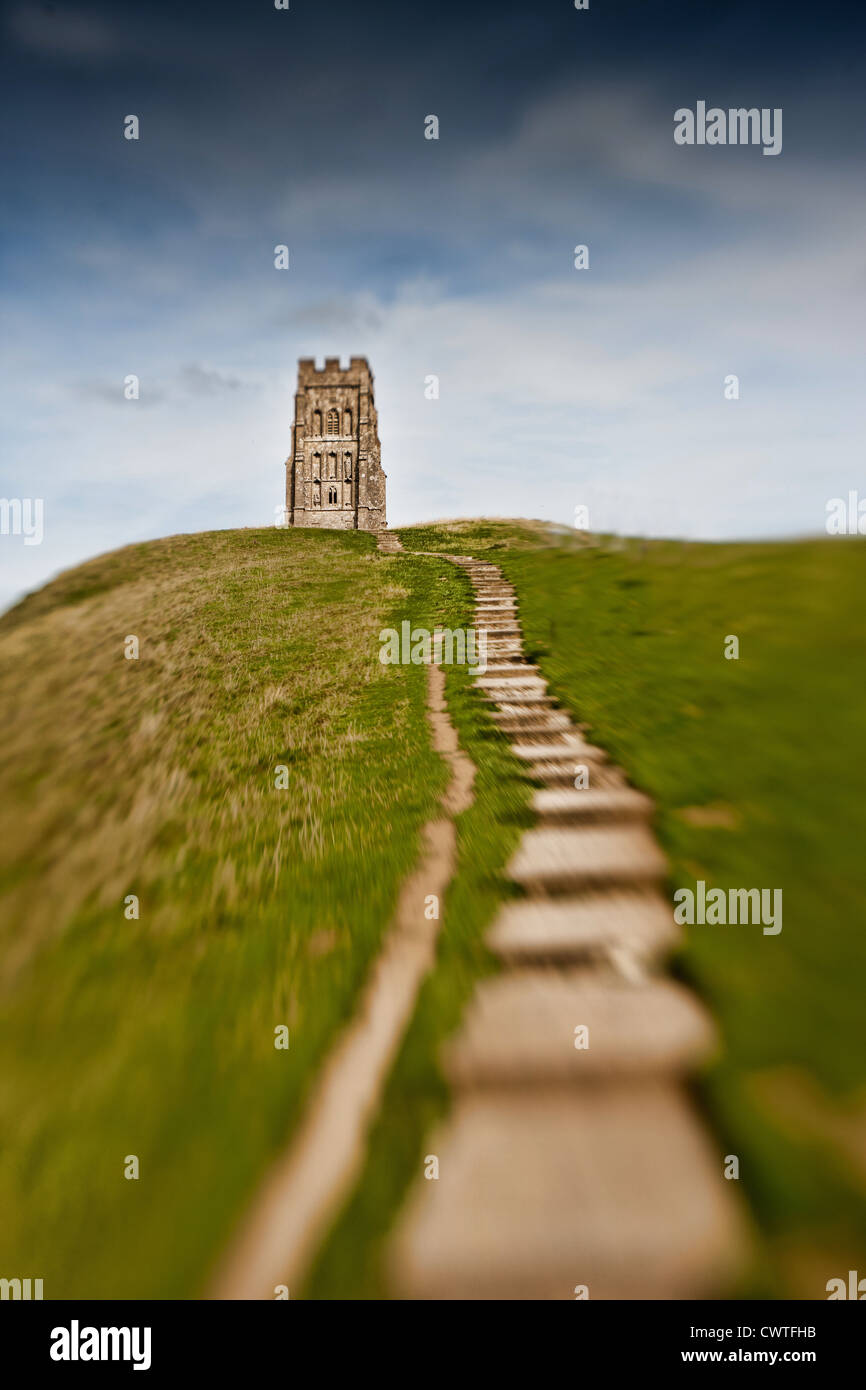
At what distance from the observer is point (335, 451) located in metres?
60.5

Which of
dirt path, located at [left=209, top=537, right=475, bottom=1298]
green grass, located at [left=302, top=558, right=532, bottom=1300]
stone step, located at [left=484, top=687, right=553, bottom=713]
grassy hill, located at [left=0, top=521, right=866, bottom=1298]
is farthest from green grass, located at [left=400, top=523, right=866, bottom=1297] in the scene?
dirt path, located at [left=209, top=537, right=475, bottom=1298]

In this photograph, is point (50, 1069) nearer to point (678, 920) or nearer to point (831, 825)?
point (678, 920)

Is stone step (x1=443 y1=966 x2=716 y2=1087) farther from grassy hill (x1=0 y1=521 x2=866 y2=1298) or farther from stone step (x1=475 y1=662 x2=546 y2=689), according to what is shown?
stone step (x1=475 y1=662 x2=546 y2=689)

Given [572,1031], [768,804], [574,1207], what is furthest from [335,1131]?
[768,804]

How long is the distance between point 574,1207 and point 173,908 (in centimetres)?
453

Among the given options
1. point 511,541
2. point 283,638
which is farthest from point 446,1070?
point 511,541

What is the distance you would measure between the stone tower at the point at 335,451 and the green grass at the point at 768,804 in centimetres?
4959

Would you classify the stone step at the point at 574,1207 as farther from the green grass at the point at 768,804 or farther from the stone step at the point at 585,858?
the stone step at the point at 585,858

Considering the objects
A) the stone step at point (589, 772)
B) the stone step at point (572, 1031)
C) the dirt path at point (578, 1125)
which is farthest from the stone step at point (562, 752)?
the stone step at point (572, 1031)

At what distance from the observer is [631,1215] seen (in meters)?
3.22

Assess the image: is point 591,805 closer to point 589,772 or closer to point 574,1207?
point 589,772
